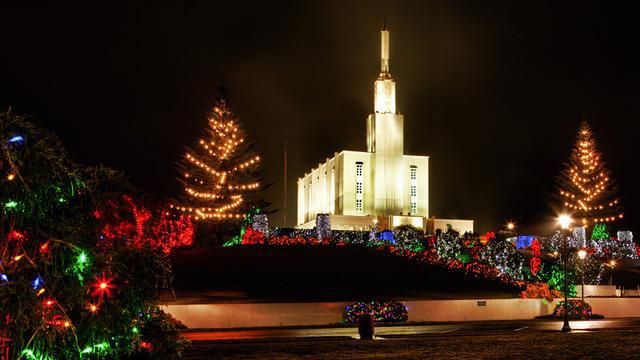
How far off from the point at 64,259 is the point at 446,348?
9292 mm

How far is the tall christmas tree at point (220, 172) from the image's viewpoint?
53.9 m

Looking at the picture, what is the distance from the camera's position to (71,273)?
946cm

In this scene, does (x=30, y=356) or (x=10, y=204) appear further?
(x=10, y=204)

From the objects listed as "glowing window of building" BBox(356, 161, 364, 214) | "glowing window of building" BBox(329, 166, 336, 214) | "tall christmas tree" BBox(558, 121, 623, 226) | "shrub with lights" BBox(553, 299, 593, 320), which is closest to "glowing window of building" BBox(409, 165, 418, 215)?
"glowing window of building" BBox(356, 161, 364, 214)

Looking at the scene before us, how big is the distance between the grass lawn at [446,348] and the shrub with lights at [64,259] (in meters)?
4.87

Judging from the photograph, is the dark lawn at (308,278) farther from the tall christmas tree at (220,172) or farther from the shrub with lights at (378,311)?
the tall christmas tree at (220,172)

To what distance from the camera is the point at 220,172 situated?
5412 centimetres

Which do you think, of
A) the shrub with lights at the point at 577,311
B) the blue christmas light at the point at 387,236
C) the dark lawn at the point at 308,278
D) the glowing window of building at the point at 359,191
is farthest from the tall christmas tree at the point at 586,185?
the shrub with lights at the point at 577,311

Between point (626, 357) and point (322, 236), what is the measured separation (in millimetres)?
32811

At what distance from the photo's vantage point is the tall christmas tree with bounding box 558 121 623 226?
76062 mm

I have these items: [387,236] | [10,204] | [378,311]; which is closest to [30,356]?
[10,204]

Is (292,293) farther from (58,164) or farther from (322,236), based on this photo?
(58,164)

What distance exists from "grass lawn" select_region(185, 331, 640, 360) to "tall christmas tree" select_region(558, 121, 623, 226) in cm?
5962

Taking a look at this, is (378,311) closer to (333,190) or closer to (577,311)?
(577,311)
